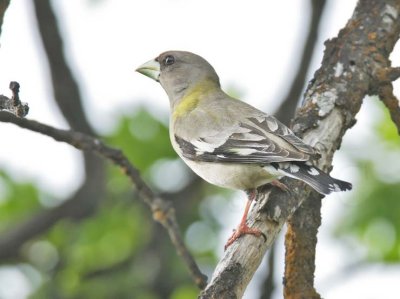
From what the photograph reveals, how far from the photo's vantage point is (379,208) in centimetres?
870

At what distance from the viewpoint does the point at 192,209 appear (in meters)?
9.34

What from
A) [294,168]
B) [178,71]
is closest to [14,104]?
[294,168]

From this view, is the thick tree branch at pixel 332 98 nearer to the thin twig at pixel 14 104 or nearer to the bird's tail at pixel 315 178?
the bird's tail at pixel 315 178

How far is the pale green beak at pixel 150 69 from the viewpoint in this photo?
8.24m

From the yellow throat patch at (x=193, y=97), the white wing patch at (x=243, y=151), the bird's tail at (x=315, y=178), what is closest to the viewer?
the bird's tail at (x=315, y=178)

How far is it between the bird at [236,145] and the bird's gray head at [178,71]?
2 centimetres

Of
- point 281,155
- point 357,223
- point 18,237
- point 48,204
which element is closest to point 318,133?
point 281,155

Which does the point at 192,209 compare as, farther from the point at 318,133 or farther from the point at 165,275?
the point at 318,133

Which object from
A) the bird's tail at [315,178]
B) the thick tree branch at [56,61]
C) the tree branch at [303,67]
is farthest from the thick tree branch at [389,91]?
the thick tree branch at [56,61]

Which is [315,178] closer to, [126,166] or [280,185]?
[280,185]

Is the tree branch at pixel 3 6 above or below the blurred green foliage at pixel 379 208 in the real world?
below

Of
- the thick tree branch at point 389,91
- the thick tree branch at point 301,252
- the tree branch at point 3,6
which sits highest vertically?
the thick tree branch at point 389,91

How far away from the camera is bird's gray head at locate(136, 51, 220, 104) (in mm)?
8023

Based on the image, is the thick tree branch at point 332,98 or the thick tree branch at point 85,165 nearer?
the thick tree branch at point 332,98
